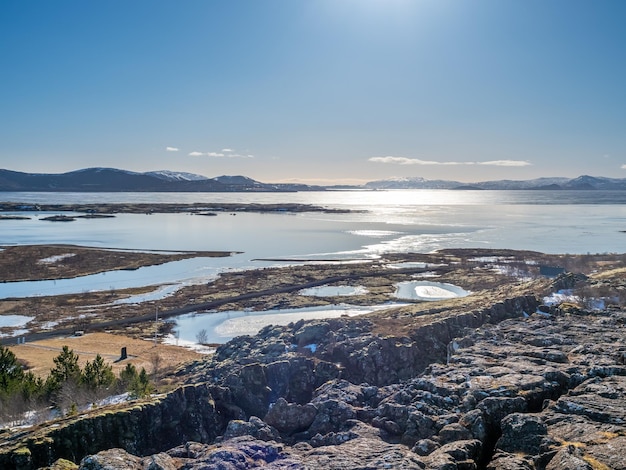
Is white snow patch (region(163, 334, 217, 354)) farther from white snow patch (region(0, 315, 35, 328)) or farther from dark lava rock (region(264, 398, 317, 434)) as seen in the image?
dark lava rock (region(264, 398, 317, 434))

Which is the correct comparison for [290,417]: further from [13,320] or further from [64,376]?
[13,320]

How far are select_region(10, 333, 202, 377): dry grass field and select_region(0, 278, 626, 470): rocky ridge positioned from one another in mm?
19128

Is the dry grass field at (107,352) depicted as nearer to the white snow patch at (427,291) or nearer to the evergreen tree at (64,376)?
the evergreen tree at (64,376)

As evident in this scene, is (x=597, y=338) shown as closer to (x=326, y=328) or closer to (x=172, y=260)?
(x=326, y=328)

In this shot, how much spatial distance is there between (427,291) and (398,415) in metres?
59.0

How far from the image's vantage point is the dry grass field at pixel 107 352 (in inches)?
1592

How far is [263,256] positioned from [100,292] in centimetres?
3803

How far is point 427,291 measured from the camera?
7175cm

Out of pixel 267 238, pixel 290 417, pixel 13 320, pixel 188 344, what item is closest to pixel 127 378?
pixel 290 417

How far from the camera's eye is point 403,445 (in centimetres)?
1318

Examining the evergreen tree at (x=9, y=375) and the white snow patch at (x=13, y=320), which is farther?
the white snow patch at (x=13, y=320)

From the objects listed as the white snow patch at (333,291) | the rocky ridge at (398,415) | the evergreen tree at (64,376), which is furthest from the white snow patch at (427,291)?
the evergreen tree at (64,376)

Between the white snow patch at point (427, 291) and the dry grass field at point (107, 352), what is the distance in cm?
3566

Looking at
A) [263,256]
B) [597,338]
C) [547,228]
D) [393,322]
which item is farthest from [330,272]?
[547,228]
